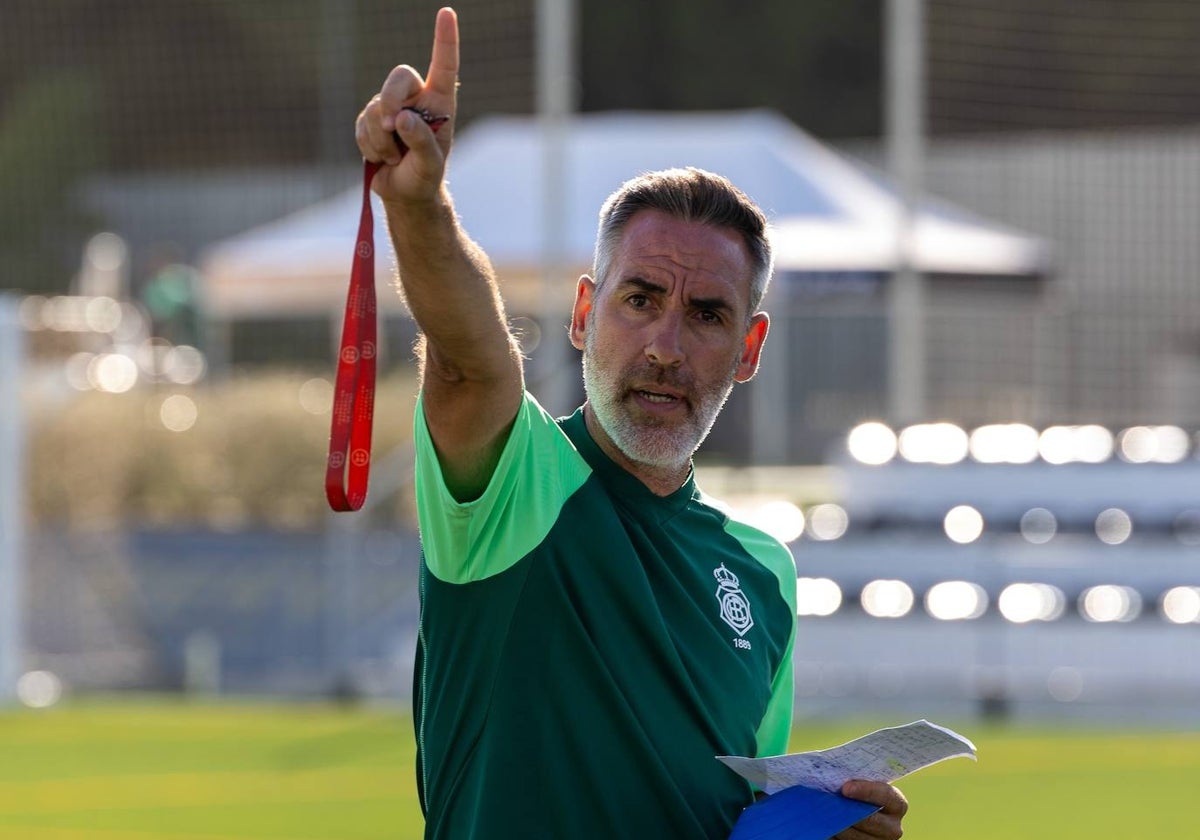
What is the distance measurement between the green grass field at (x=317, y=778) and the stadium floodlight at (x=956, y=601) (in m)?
0.91

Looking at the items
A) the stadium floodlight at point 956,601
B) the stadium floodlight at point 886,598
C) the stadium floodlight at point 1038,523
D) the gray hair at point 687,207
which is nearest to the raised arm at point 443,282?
the gray hair at point 687,207

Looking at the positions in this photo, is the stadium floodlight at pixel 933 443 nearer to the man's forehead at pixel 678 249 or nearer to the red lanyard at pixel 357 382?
the man's forehead at pixel 678 249

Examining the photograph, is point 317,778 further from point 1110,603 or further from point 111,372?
point 111,372

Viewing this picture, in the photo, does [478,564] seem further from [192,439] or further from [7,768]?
[192,439]

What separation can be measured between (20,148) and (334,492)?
122 ft

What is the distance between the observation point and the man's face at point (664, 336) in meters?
2.88

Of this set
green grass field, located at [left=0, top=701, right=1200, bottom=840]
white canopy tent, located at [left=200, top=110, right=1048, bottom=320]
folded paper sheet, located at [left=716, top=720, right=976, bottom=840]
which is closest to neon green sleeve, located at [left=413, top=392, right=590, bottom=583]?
folded paper sheet, located at [left=716, top=720, right=976, bottom=840]

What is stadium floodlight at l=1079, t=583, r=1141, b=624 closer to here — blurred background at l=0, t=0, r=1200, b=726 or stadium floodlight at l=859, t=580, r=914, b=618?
blurred background at l=0, t=0, r=1200, b=726

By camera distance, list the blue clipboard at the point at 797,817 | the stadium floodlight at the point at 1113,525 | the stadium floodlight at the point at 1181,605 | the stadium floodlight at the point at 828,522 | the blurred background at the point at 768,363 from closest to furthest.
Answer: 1. the blue clipboard at the point at 797,817
2. the stadium floodlight at the point at 1181,605
3. the blurred background at the point at 768,363
4. the stadium floodlight at the point at 1113,525
5. the stadium floodlight at the point at 828,522

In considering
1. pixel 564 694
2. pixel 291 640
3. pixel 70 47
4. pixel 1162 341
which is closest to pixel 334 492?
pixel 564 694

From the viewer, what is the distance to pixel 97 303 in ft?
79.5

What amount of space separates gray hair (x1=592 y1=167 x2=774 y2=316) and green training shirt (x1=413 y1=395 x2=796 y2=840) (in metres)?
0.30

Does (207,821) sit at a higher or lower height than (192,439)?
lower

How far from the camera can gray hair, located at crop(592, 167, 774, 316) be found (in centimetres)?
298
